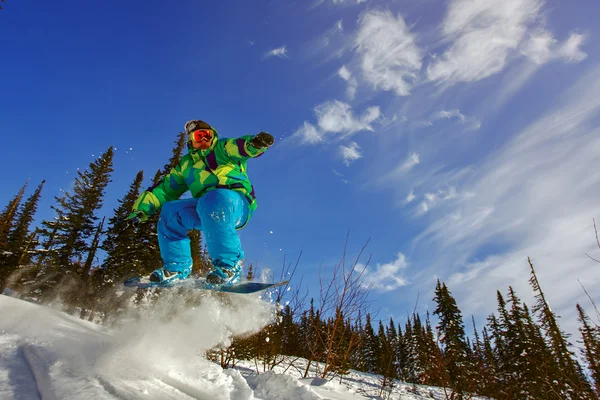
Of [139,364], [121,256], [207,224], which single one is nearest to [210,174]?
[207,224]

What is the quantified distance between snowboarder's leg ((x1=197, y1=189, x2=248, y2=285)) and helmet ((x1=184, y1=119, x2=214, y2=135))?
3.17ft

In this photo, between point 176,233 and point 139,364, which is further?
point 176,233

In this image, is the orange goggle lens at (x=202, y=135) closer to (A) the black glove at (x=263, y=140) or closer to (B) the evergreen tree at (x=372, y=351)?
(A) the black glove at (x=263, y=140)

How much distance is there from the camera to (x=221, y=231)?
136 inches

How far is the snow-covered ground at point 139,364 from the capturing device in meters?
1.90

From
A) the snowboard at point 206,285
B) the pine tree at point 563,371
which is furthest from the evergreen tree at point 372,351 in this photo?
the snowboard at point 206,285

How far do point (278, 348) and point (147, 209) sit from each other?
5518mm

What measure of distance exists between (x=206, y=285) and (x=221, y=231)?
69 cm

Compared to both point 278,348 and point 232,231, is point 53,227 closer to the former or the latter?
point 278,348

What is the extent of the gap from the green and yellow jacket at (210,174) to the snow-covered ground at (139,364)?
4.27 feet

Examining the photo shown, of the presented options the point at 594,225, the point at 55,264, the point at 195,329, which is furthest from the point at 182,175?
the point at 55,264

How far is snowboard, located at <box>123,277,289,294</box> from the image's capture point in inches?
139

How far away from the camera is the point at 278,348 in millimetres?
8008

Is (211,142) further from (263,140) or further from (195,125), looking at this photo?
(263,140)
